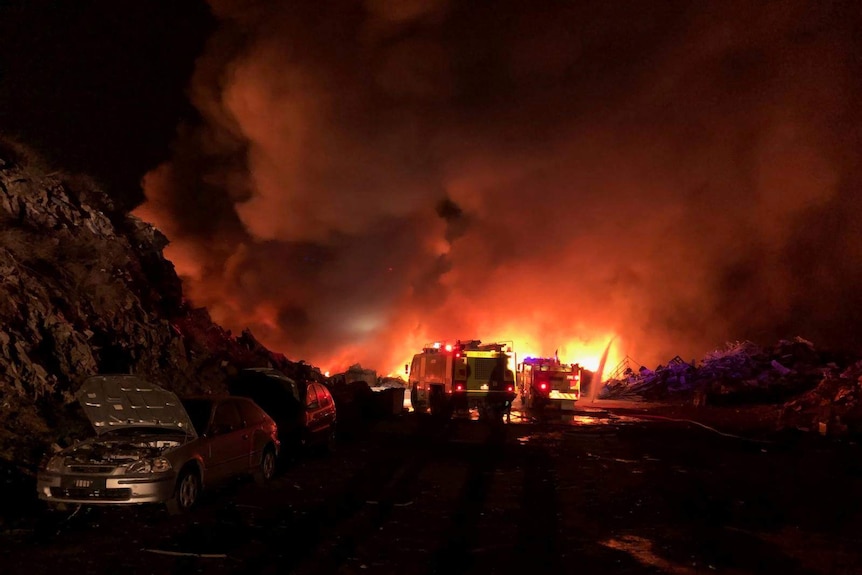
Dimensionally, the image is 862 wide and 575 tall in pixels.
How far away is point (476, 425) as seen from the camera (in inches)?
675

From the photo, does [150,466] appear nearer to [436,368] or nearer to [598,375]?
[436,368]

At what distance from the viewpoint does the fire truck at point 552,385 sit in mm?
23469

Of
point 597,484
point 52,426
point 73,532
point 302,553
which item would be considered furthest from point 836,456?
point 52,426

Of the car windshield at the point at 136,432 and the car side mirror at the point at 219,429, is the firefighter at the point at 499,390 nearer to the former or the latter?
the car side mirror at the point at 219,429

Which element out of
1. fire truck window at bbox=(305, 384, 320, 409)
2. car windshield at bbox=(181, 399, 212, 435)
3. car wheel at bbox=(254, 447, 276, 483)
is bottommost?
car wheel at bbox=(254, 447, 276, 483)

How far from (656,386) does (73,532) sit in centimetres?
2858

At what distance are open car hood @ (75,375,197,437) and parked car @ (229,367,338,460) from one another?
2.83 m

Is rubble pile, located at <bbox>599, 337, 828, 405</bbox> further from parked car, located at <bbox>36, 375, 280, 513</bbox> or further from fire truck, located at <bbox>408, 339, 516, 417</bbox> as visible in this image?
parked car, located at <bbox>36, 375, 280, 513</bbox>

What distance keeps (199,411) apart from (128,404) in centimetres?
85

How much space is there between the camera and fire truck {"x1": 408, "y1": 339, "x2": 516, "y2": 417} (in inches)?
770

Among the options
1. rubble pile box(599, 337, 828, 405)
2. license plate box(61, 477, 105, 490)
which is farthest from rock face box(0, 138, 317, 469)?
rubble pile box(599, 337, 828, 405)

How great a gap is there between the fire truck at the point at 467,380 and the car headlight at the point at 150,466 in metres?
13.4

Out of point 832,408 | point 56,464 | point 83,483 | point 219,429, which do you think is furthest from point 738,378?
point 56,464

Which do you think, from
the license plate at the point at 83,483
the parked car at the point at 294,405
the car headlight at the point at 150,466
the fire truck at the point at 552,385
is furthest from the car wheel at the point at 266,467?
the fire truck at the point at 552,385
